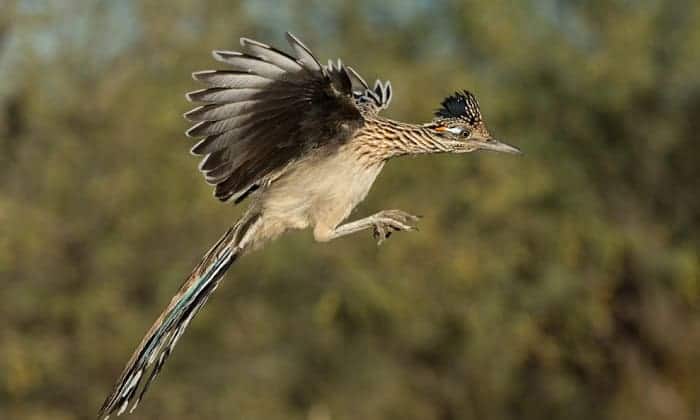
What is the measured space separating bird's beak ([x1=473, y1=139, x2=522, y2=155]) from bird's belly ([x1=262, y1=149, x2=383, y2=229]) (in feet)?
2.03

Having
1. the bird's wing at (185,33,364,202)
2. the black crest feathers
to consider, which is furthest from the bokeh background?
the bird's wing at (185,33,364,202)

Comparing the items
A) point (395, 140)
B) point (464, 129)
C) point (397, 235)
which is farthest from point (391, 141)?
point (397, 235)

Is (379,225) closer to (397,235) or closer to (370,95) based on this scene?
(370,95)

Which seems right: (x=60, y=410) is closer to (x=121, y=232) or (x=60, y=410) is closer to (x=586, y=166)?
(x=121, y=232)

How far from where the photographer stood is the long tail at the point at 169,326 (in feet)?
25.7

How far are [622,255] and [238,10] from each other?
913 centimetres

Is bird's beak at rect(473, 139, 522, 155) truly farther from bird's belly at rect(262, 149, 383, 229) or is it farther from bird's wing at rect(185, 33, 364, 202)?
bird's wing at rect(185, 33, 364, 202)

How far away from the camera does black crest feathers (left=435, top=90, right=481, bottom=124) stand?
27.8 feet

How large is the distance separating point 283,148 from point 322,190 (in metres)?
0.37

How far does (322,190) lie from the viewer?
826 cm

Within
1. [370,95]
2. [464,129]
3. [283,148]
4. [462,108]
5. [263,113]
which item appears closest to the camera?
[263,113]

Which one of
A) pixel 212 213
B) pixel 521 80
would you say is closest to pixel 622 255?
pixel 521 80

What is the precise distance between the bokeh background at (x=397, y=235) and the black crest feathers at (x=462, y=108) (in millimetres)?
15448

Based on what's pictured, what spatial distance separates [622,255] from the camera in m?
29.6
